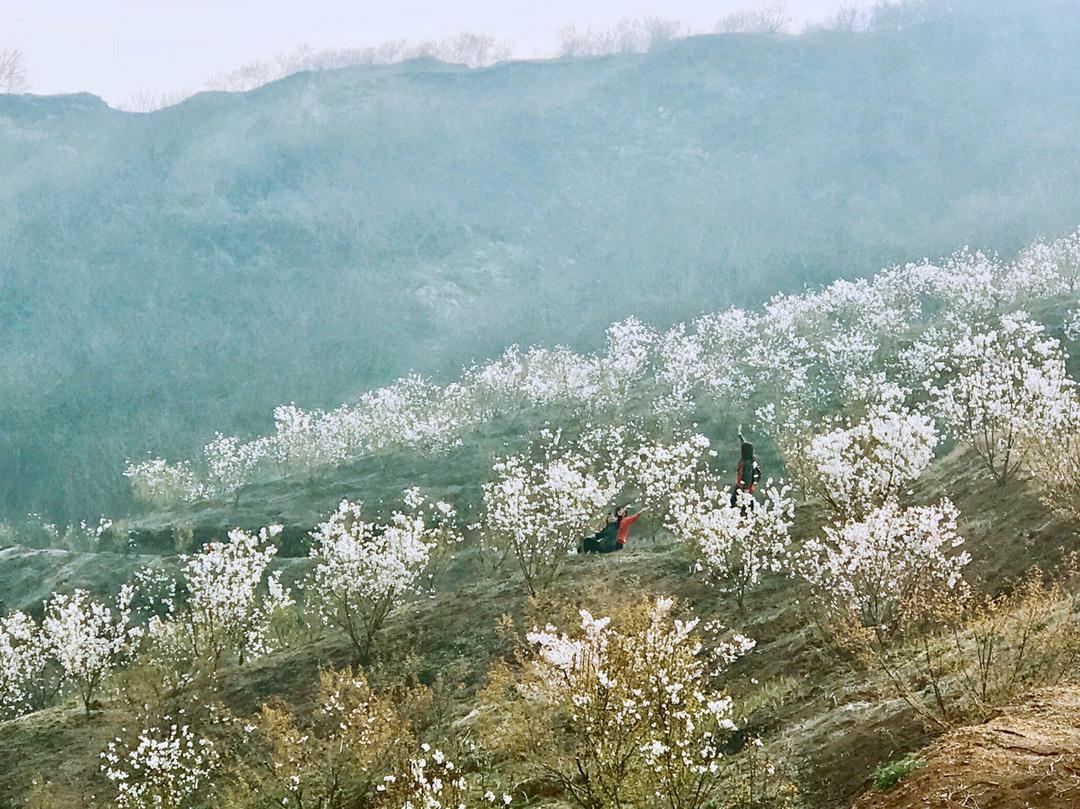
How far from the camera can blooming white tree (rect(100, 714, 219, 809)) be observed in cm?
1962

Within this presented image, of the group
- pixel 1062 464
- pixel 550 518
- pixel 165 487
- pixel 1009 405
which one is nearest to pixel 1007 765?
pixel 1062 464

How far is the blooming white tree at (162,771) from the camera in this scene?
64.4 ft

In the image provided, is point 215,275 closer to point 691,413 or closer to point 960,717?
point 691,413

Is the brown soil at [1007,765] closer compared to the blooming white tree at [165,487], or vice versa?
the brown soil at [1007,765]

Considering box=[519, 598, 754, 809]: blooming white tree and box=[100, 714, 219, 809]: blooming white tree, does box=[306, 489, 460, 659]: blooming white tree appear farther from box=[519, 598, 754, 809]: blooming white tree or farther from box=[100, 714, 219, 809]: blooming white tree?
box=[519, 598, 754, 809]: blooming white tree

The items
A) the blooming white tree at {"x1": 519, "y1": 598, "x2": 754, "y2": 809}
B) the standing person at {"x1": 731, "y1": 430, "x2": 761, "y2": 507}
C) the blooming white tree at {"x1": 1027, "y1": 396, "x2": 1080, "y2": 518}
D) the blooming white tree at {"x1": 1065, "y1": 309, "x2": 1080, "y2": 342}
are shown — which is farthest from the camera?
the blooming white tree at {"x1": 1065, "y1": 309, "x2": 1080, "y2": 342}

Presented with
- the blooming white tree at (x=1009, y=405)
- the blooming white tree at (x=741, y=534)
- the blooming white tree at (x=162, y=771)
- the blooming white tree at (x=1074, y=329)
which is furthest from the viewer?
the blooming white tree at (x=1074, y=329)

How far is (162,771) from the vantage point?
66.9 ft

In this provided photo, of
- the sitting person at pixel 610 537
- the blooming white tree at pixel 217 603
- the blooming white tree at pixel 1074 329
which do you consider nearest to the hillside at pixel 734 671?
the sitting person at pixel 610 537

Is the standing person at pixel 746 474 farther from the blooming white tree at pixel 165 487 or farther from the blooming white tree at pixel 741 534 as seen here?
the blooming white tree at pixel 165 487

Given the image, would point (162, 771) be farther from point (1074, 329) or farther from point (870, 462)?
point (1074, 329)

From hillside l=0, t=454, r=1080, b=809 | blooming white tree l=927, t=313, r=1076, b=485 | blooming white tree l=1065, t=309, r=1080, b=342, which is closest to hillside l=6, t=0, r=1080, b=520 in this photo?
blooming white tree l=1065, t=309, r=1080, b=342

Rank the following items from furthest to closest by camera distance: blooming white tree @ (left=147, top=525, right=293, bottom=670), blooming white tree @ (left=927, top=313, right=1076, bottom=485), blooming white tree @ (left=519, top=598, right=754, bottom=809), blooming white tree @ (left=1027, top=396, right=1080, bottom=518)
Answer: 1. blooming white tree @ (left=147, top=525, right=293, bottom=670)
2. blooming white tree @ (left=927, top=313, right=1076, bottom=485)
3. blooming white tree @ (left=1027, top=396, right=1080, bottom=518)
4. blooming white tree @ (left=519, top=598, right=754, bottom=809)

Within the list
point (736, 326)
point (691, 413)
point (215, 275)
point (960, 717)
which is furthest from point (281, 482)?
point (215, 275)
